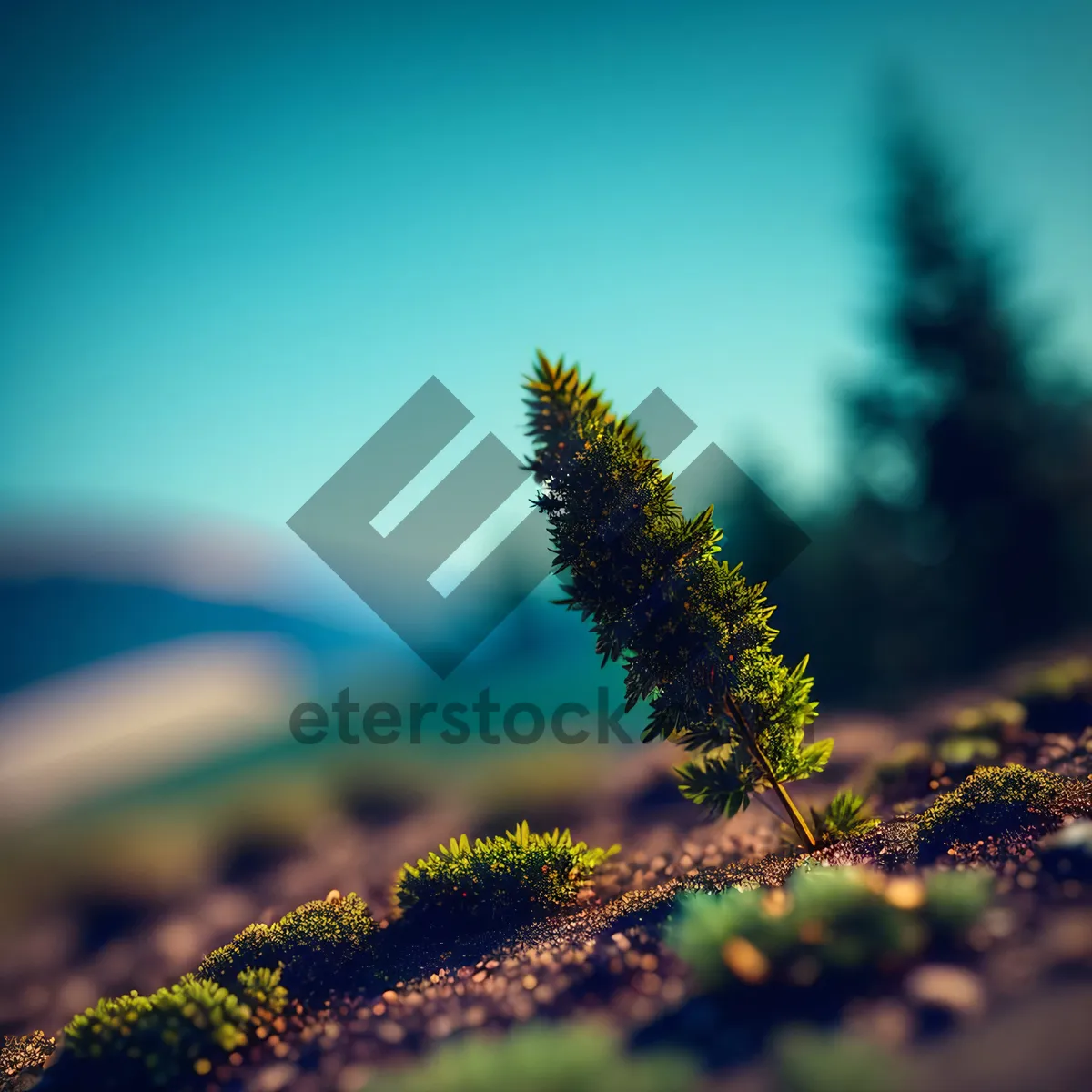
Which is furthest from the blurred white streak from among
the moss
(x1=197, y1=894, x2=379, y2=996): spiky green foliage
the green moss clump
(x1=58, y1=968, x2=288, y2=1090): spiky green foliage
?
the green moss clump

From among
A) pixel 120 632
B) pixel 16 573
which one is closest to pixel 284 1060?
pixel 120 632

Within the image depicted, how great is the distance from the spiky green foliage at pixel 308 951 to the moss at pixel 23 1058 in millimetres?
1259

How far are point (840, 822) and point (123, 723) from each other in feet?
68.2

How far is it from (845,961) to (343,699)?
12508mm

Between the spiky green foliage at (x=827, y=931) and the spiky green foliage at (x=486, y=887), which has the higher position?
the spiky green foliage at (x=486, y=887)

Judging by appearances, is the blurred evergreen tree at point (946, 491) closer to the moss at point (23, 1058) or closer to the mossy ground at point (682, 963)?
the mossy ground at point (682, 963)

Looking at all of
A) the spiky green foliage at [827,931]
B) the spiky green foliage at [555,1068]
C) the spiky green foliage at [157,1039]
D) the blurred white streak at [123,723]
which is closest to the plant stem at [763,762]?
the spiky green foliage at [827,931]

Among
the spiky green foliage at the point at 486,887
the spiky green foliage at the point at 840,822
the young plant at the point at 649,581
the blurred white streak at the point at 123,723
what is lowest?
the spiky green foliage at the point at 840,822

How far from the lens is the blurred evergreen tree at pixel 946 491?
11.3 meters

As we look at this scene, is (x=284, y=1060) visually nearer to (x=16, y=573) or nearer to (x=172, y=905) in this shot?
(x=172, y=905)

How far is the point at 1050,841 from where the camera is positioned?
4.17 metres

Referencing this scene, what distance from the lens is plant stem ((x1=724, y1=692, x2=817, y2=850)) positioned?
17.5ft

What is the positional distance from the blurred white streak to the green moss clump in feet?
48.0

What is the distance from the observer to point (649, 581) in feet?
16.8
